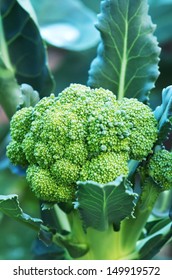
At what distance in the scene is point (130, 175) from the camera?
0.63m

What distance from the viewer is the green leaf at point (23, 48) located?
2.52ft

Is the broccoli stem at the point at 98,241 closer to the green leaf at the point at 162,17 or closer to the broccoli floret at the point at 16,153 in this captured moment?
the broccoli floret at the point at 16,153

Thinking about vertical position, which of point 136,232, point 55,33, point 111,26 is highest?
point 55,33

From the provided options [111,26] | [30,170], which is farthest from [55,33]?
[30,170]

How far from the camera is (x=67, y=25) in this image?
1.11 m

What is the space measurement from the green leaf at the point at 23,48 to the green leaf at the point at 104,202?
9.7 inches

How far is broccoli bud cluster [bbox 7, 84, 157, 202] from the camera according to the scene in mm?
583

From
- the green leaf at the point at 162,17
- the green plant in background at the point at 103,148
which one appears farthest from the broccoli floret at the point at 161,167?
the green leaf at the point at 162,17

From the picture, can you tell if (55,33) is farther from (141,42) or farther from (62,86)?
(141,42)

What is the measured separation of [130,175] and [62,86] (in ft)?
2.32

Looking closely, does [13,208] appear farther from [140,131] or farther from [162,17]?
[162,17]

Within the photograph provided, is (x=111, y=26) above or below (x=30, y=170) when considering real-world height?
above

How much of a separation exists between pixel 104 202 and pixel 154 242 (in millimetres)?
164

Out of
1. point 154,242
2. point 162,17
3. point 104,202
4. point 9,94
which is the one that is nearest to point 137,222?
point 154,242
